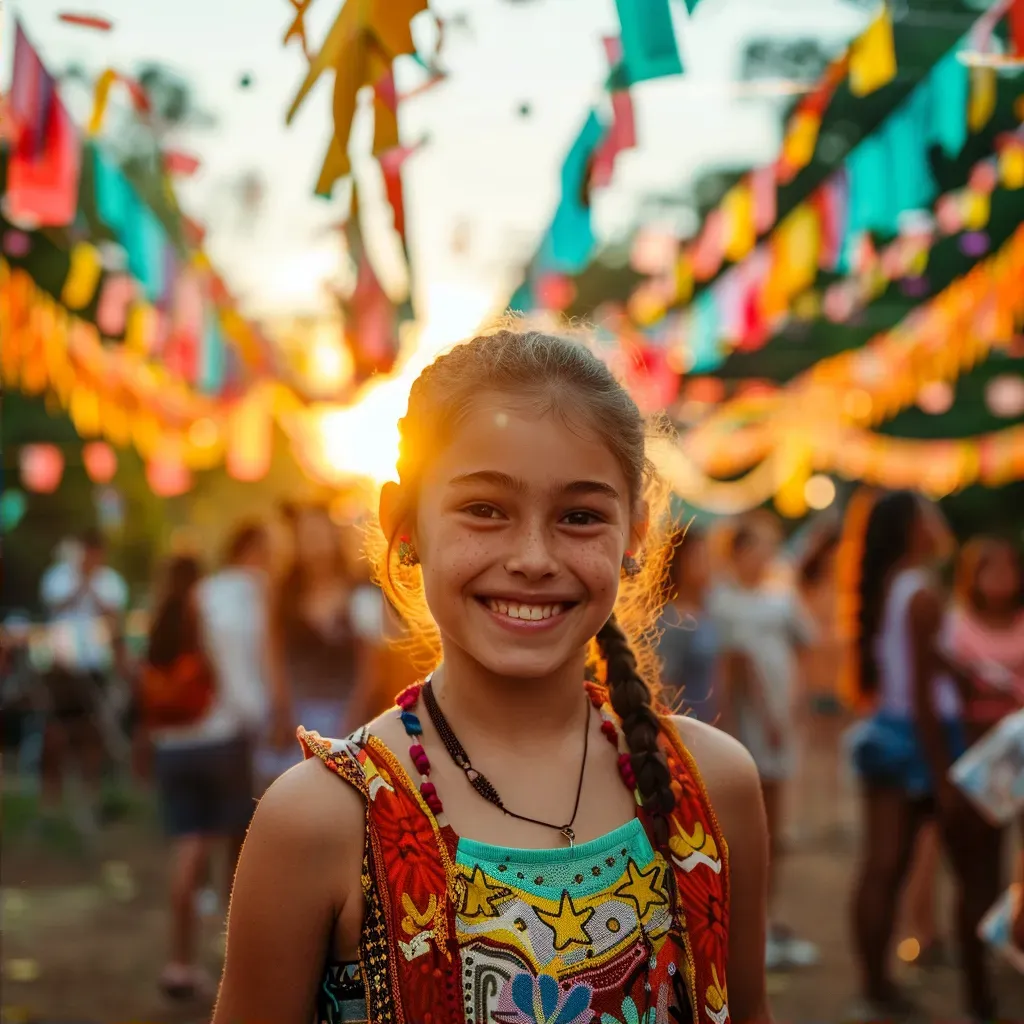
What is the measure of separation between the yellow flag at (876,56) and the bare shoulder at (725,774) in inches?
130

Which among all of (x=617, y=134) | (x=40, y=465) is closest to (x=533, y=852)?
(x=617, y=134)

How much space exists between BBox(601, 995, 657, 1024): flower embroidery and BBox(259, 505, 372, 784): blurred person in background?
425 centimetres

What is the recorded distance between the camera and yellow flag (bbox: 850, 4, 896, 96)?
4441mm

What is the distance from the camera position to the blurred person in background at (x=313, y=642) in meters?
5.74

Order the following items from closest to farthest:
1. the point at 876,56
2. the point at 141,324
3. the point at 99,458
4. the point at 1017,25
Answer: the point at 1017,25
the point at 876,56
the point at 141,324
the point at 99,458

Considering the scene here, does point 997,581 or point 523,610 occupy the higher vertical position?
point 997,581

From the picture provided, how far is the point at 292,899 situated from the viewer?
151 centimetres

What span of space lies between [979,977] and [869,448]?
1535cm

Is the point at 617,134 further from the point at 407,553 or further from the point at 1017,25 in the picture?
the point at 407,553

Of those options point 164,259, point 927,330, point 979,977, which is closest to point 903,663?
point 979,977

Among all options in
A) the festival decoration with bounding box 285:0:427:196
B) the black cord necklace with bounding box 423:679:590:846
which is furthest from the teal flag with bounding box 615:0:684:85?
the black cord necklace with bounding box 423:679:590:846

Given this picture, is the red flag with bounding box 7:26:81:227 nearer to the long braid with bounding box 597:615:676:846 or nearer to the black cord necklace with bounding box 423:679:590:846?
the long braid with bounding box 597:615:676:846

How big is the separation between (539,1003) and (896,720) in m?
3.75

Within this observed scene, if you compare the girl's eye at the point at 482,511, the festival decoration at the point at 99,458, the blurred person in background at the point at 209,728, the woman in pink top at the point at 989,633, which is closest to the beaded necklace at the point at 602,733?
the girl's eye at the point at 482,511
